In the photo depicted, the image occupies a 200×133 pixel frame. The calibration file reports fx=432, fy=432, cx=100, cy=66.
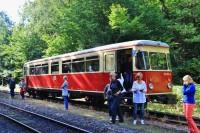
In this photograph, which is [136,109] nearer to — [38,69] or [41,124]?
[41,124]

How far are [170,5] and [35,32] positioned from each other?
26.7 m

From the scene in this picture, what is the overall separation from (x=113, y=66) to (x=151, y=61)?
1.77 metres

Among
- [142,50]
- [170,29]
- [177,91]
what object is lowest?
[177,91]

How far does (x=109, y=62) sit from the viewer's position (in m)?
19.6

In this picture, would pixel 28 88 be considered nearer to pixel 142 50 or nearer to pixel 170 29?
pixel 170 29

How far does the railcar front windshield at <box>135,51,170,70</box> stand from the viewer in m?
18.1

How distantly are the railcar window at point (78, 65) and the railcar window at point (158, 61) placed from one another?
4.70 meters

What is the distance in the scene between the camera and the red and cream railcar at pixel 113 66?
1817cm

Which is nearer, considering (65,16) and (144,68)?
(144,68)

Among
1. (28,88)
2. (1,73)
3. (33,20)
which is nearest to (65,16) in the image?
(28,88)

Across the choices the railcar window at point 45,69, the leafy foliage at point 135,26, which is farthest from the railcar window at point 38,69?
the leafy foliage at point 135,26

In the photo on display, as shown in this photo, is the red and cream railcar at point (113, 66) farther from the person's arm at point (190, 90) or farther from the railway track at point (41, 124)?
the person's arm at point (190, 90)

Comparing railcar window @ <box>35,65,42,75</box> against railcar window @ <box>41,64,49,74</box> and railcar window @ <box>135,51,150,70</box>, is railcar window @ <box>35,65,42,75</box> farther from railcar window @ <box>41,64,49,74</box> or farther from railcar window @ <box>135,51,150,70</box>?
railcar window @ <box>135,51,150,70</box>

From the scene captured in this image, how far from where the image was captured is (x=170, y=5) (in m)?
29.0
